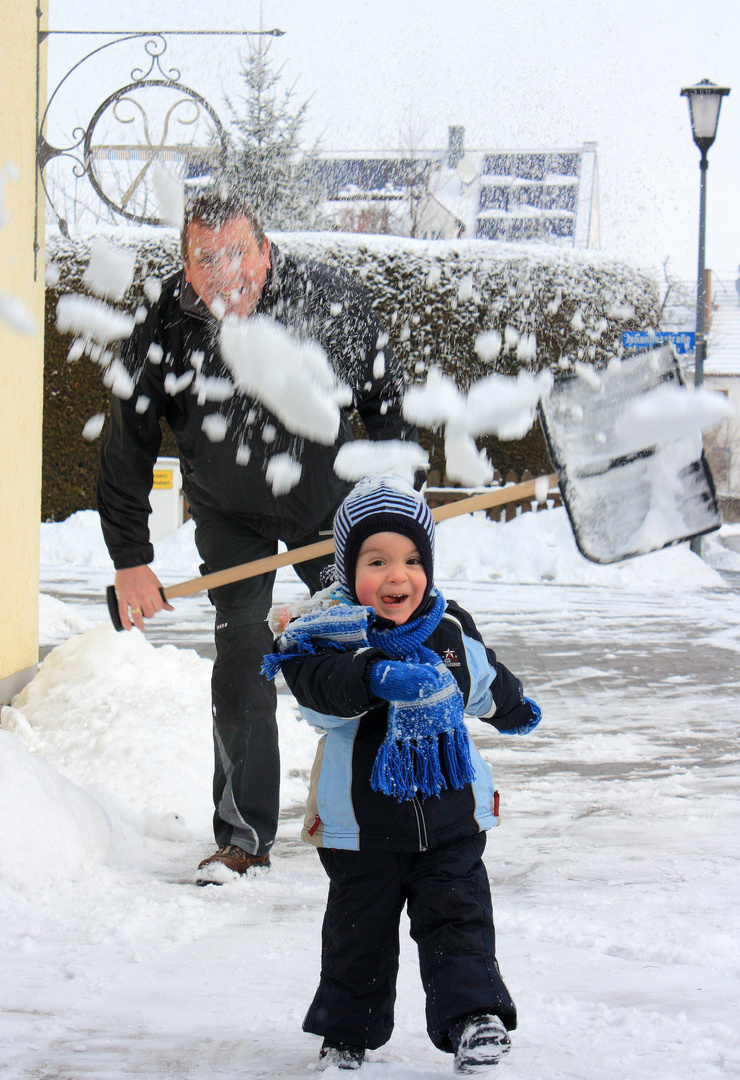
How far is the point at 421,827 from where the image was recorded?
1.74 meters

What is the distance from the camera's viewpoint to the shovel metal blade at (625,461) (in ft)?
7.96

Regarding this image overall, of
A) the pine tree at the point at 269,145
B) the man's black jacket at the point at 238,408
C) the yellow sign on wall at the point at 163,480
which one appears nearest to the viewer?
the man's black jacket at the point at 238,408

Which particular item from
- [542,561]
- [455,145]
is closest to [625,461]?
[455,145]

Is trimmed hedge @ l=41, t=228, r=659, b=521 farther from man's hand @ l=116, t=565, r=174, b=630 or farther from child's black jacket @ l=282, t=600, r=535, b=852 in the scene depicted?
child's black jacket @ l=282, t=600, r=535, b=852

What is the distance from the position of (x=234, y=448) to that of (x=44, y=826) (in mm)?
996

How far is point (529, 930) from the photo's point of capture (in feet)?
7.32

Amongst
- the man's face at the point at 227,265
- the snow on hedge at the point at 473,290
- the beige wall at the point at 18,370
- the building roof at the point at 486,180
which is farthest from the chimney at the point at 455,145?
the snow on hedge at the point at 473,290

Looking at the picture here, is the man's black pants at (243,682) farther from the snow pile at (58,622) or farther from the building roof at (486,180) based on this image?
the snow pile at (58,622)

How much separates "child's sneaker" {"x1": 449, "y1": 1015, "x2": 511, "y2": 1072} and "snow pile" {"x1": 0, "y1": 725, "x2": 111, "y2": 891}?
45.5 inches

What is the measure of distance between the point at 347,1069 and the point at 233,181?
408cm

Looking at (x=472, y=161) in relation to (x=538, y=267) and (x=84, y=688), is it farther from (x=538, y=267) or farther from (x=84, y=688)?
(x=538, y=267)

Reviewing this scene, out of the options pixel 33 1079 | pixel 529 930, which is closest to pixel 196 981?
pixel 33 1079

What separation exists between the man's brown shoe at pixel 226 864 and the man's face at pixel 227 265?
1.31 metres

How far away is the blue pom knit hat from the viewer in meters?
1.86
